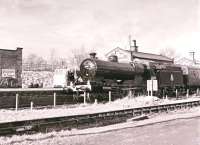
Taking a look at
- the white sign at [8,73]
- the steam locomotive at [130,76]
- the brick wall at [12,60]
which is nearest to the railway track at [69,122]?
the steam locomotive at [130,76]

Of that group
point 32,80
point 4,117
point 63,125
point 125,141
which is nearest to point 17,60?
point 32,80

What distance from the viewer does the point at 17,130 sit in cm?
1049

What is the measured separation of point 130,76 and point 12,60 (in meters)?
19.2

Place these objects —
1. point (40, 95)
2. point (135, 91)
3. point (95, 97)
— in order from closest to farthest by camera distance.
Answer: point (40, 95), point (95, 97), point (135, 91)

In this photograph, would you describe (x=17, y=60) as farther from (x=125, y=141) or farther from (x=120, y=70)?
(x=125, y=141)

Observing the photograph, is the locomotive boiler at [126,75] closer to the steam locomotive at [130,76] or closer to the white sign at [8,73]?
the steam locomotive at [130,76]

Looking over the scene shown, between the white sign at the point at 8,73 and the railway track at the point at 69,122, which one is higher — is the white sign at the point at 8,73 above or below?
above

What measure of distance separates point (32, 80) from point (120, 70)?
1111 inches

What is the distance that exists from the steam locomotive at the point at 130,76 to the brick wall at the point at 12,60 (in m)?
17.0

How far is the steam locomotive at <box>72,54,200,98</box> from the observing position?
23734mm

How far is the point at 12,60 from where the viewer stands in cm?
4012

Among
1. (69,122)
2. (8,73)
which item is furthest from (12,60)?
(69,122)

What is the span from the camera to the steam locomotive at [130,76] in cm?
2373

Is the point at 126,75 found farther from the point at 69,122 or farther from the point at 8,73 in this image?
the point at 8,73
